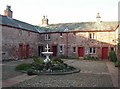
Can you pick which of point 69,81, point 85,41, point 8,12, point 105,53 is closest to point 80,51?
point 85,41

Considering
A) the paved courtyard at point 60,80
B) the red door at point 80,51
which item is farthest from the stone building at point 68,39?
the paved courtyard at point 60,80

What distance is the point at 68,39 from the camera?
39000 millimetres

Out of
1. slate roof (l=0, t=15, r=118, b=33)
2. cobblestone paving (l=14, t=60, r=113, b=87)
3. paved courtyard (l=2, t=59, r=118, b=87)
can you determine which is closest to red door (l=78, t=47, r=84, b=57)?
slate roof (l=0, t=15, r=118, b=33)

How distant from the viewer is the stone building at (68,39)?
34.4 metres

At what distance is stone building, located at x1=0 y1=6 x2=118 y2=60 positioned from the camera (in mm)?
34438

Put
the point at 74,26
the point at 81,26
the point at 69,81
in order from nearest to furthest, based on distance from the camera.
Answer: the point at 69,81 < the point at 81,26 < the point at 74,26

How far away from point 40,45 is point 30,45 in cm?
428

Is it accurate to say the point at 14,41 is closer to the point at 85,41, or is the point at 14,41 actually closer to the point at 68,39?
the point at 68,39

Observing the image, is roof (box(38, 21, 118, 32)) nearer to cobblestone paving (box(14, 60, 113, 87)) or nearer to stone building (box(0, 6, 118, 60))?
stone building (box(0, 6, 118, 60))

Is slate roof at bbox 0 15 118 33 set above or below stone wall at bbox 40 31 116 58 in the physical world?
above

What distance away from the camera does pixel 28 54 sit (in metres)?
36.8

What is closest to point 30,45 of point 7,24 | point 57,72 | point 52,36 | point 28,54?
point 28,54

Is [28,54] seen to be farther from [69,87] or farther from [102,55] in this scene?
[69,87]

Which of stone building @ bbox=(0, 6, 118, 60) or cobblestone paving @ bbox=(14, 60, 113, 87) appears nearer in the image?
cobblestone paving @ bbox=(14, 60, 113, 87)
